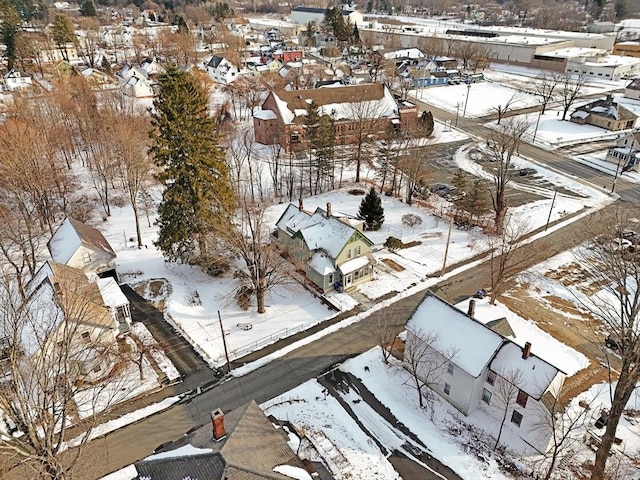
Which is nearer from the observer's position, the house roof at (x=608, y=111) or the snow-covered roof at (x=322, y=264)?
the snow-covered roof at (x=322, y=264)

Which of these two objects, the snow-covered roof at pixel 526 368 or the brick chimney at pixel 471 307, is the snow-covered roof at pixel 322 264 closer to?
the brick chimney at pixel 471 307

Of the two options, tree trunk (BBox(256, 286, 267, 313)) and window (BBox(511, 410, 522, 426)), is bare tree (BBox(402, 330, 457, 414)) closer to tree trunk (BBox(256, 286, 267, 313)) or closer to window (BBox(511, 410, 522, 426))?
window (BBox(511, 410, 522, 426))

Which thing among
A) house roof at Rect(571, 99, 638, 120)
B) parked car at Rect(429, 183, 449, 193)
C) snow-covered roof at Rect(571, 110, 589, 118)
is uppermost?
house roof at Rect(571, 99, 638, 120)

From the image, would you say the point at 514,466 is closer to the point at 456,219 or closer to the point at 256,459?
the point at 256,459

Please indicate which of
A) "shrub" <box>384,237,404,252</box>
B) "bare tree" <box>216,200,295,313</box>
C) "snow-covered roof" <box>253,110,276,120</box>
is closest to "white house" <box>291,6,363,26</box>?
"snow-covered roof" <box>253,110,276,120</box>

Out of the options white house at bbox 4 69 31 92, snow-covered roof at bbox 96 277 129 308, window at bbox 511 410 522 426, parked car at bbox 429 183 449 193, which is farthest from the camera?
white house at bbox 4 69 31 92

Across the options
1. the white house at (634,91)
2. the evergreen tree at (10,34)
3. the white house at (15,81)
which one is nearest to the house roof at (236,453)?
the white house at (15,81)
